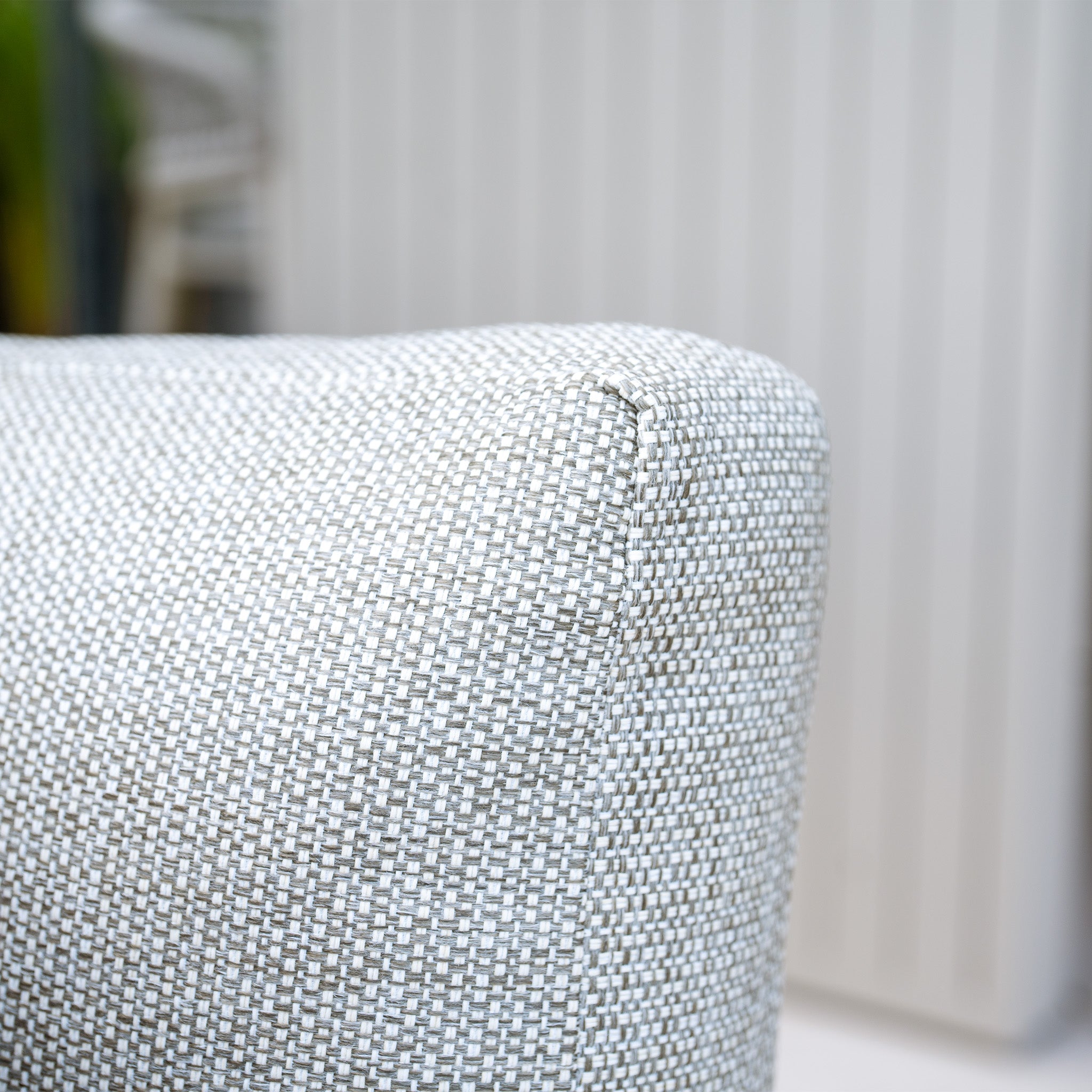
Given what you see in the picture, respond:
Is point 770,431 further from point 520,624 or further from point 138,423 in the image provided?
point 138,423

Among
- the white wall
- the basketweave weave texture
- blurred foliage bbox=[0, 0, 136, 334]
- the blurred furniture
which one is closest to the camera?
the basketweave weave texture

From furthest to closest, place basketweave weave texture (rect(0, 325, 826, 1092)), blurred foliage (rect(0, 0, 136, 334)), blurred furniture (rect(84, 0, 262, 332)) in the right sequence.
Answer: blurred foliage (rect(0, 0, 136, 334)), blurred furniture (rect(84, 0, 262, 332)), basketweave weave texture (rect(0, 325, 826, 1092))

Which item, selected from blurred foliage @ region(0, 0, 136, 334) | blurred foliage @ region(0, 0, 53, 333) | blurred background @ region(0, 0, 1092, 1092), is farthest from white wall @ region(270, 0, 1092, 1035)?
blurred foliage @ region(0, 0, 53, 333)

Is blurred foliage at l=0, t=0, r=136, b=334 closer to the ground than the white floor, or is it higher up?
higher up

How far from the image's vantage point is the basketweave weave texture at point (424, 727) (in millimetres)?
377

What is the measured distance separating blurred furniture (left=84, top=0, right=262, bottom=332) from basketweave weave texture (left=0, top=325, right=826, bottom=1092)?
77.7 inches

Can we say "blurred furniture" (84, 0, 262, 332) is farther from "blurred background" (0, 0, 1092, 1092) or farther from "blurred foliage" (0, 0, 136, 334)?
"blurred background" (0, 0, 1092, 1092)

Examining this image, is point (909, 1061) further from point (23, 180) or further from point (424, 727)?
point (23, 180)

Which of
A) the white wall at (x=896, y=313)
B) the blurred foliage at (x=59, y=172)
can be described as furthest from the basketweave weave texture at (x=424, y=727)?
the blurred foliage at (x=59, y=172)

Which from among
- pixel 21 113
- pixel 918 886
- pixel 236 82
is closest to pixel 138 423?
pixel 918 886

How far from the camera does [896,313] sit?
141 centimetres

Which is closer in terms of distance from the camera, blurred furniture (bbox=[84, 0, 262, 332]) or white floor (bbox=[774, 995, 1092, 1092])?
white floor (bbox=[774, 995, 1092, 1092])

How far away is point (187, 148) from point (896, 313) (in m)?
1.64

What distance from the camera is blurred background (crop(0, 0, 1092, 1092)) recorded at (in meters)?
1.33
